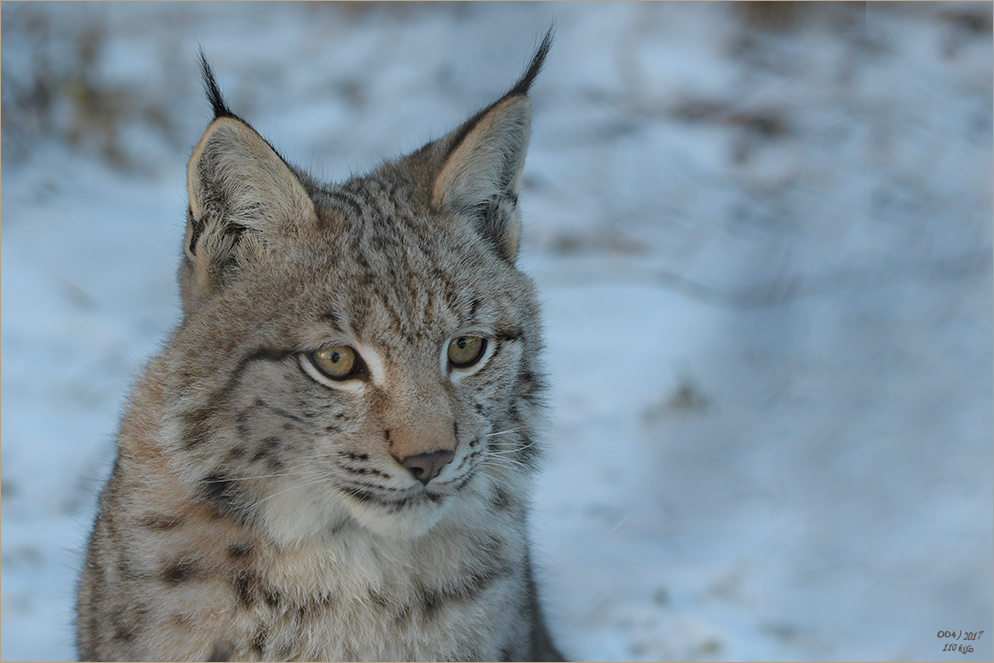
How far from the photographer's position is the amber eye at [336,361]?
260 centimetres

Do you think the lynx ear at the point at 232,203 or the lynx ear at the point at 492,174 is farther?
the lynx ear at the point at 492,174

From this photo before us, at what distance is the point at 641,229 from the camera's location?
7.52 meters

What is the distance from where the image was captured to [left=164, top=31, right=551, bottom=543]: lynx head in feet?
8.40

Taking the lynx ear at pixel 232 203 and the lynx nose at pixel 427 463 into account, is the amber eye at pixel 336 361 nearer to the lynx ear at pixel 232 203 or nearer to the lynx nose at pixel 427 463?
the lynx nose at pixel 427 463

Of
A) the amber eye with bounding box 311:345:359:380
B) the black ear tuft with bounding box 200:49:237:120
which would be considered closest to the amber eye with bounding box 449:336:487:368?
the amber eye with bounding box 311:345:359:380

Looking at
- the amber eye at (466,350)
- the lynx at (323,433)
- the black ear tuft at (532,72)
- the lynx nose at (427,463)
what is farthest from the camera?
the black ear tuft at (532,72)

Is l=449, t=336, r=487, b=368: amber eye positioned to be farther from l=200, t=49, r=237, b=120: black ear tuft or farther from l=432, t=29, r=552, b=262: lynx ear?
l=200, t=49, r=237, b=120: black ear tuft

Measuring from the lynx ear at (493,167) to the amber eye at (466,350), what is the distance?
49 centimetres

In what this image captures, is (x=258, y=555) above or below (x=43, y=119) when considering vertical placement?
below

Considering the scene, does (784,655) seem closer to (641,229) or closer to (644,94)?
(641,229)

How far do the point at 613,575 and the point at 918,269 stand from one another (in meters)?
3.47

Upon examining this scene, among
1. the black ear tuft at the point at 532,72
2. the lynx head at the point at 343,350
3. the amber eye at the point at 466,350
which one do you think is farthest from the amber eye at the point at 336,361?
the black ear tuft at the point at 532,72

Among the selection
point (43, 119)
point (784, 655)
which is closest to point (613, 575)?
point (784, 655)

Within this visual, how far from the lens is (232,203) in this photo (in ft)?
9.09
